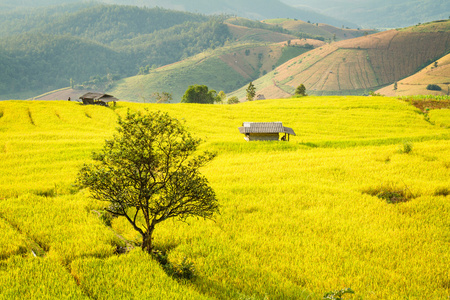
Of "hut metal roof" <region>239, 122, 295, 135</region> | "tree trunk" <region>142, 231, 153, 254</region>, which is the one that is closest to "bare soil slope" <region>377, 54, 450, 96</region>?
"hut metal roof" <region>239, 122, 295, 135</region>

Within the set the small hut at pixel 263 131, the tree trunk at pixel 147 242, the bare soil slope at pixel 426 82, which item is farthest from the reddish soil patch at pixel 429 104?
the bare soil slope at pixel 426 82

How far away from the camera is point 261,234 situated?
13.4 m

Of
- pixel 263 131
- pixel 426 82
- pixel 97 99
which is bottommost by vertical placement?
pixel 263 131

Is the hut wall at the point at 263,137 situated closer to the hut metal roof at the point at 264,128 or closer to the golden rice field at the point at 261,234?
the hut metal roof at the point at 264,128

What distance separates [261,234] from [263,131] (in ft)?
77.7

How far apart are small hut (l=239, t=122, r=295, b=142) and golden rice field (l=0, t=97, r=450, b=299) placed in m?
6.70

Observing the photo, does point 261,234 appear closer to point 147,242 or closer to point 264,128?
point 147,242

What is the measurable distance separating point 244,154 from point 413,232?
19977 mm

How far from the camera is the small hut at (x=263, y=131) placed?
35.8 m

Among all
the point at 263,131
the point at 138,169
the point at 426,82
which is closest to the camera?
the point at 138,169

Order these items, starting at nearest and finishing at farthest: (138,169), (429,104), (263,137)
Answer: (138,169)
(263,137)
(429,104)

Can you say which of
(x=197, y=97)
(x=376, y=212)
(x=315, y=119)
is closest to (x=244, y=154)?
(x=376, y=212)

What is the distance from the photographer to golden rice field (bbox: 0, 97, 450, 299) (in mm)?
9133

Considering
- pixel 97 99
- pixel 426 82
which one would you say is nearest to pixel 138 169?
pixel 97 99
